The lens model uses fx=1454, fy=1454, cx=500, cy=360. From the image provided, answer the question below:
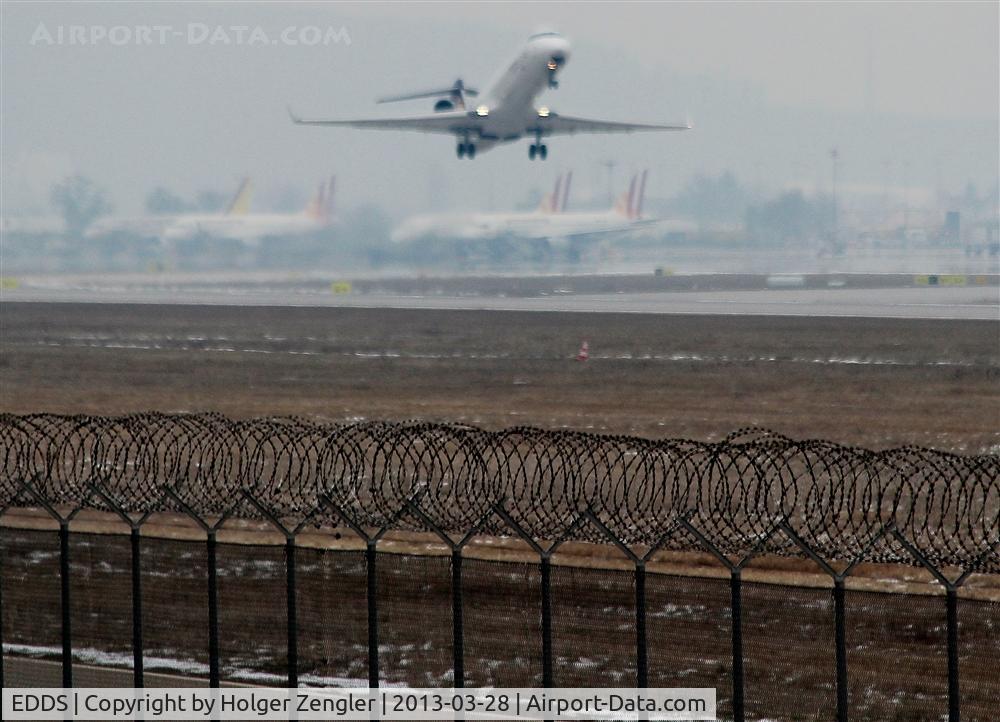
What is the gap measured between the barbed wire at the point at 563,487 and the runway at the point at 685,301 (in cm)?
5099

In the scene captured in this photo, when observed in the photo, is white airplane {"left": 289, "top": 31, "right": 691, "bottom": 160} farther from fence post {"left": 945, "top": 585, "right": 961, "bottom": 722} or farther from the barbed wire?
fence post {"left": 945, "top": 585, "right": 961, "bottom": 722}

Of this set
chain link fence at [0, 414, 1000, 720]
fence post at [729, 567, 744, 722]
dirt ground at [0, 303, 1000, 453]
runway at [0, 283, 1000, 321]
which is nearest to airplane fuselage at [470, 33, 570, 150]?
runway at [0, 283, 1000, 321]

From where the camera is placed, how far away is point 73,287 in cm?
15475

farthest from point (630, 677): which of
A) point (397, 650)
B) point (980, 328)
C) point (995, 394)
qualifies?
point (980, 328)

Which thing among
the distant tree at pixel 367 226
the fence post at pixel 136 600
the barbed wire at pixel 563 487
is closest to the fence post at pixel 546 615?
the barbed wire at pixel 563 487

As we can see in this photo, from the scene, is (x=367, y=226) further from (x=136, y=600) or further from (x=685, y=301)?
(x=136, y=600)

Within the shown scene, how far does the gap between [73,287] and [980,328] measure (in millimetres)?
106120

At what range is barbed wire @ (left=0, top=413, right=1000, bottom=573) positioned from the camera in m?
18.7

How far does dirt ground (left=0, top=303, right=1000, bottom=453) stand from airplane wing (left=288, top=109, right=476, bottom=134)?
582 inches

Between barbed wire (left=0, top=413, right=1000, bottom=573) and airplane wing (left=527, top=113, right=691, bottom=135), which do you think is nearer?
barbed wire (left=0, top=413, right=1000, bottom=573)

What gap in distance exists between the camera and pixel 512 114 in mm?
95750

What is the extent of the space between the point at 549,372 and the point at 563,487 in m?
29.5

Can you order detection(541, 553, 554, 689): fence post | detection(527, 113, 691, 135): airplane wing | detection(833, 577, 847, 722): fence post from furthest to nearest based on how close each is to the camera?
detection(527, 113, 691, 135): airplane wing
detection(541, 553, 554, 689): fence post
detection(833, 577, 847, 722): fence post

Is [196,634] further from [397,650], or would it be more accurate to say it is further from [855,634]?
[855,634]
